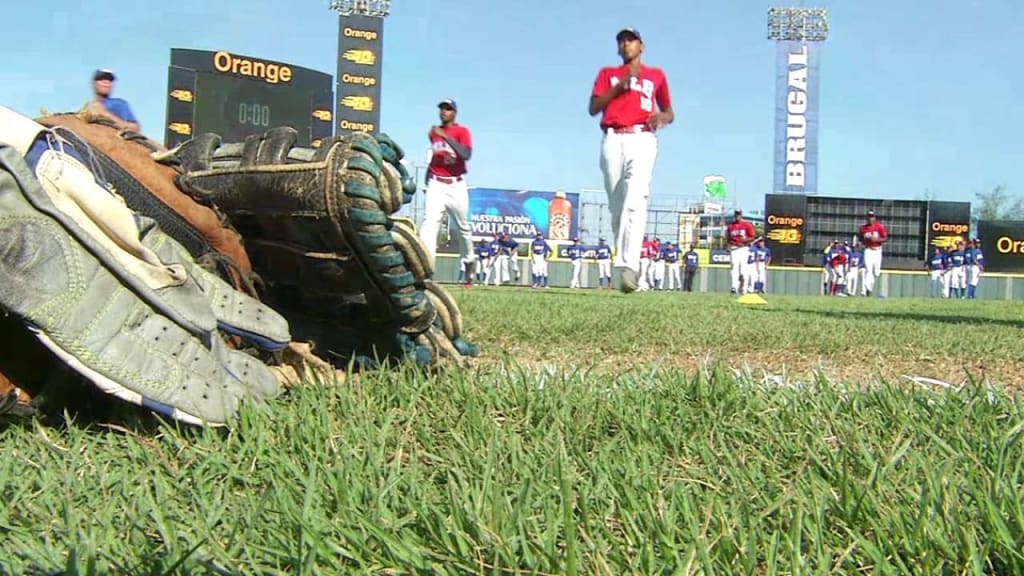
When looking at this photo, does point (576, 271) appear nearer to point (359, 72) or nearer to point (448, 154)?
point (359, 72)

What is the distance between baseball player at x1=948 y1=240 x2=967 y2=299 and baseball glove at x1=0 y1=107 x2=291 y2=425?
29.7 metres

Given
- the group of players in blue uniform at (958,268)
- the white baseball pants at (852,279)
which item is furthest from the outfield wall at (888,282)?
the white baseball pants at (852,279)

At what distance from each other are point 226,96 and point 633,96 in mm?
8851

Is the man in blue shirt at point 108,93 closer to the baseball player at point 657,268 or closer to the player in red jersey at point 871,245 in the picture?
the player in red jersey at point 871,245

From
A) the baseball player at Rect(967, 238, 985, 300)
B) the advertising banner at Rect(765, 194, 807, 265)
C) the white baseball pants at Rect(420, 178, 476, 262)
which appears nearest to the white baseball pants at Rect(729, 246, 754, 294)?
the advertising banner at Rect(765, 194, 807, 265)

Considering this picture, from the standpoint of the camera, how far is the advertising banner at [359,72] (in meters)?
20.8

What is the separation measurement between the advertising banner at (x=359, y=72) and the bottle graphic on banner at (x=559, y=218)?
22580 mm

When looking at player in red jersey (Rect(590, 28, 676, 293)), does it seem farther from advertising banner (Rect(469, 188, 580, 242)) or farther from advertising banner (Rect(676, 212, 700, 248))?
advertising banner (Rect(469, 188, 580, 242))

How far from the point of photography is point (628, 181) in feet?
25.0

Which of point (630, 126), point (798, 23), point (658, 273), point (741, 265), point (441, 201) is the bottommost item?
point (658, 273)

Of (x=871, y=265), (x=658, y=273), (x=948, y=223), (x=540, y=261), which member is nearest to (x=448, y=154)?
(x=871, y=265)

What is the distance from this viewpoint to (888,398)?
1868mm

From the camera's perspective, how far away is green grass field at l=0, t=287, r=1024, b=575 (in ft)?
3.43

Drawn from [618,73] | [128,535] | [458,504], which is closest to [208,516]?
[128,535]
